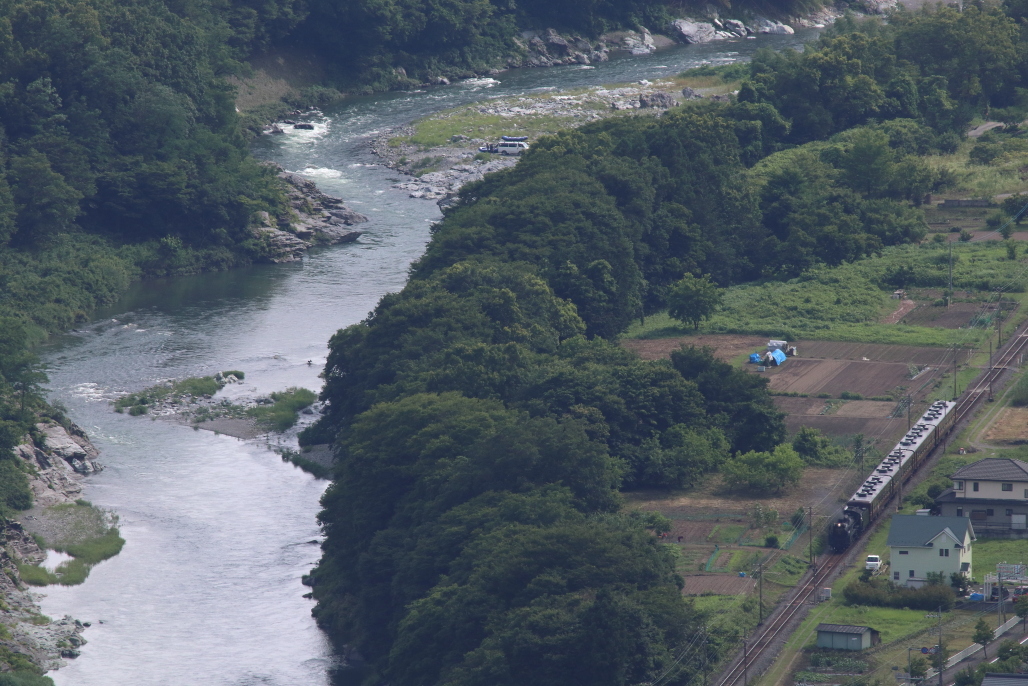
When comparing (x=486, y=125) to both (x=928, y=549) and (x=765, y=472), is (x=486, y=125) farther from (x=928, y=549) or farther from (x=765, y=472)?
(x=928, y=549)

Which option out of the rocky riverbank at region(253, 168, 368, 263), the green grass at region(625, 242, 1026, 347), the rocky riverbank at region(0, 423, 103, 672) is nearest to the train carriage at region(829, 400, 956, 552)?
the green grass at region(625, 242, 1026, 347)

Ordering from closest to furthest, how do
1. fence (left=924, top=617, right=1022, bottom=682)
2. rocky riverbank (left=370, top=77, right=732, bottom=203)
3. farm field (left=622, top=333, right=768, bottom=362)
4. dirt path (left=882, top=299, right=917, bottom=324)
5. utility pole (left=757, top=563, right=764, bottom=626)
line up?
fence (left=924, top=617, right=1022, bottom=682), utility pole (left=757, top=563, right=764, bottom=626), farm field (left=622, top=333, right=768, bottom=362), dirt path (left=882, top=299, right=917, bottom=324), rocky riverbank (left=370, top=77, right=732, bottom=203)

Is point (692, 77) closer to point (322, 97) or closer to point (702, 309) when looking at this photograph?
point (322, 97)

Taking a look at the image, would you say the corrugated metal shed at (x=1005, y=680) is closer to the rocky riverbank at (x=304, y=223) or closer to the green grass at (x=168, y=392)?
the green grass at (x=168, y=392)

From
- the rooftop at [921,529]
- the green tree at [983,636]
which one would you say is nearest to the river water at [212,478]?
the rooftop at [921,529]

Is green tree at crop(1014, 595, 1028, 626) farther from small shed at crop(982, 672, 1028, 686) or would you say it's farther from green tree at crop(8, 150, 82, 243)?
green tree at crop(8, 150, 82, 243)
